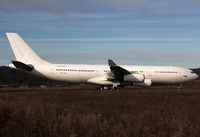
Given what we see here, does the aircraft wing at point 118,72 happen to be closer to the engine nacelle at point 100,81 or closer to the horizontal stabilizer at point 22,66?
the engine nacelle at point 100,81

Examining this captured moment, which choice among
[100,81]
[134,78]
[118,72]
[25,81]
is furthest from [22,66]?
[25,81]

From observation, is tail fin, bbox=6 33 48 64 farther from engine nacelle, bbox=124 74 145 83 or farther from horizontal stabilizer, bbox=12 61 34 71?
engine nacelle, bbox=124 74 145 83

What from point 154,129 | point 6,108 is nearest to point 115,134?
point 154,129

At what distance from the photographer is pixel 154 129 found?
8.34 metres

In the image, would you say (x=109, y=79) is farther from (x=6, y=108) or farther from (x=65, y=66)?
(x=6, y=108)

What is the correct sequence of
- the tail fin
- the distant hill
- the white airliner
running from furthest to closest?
1. the distant hill
2. the white airliner
3. the tail fin

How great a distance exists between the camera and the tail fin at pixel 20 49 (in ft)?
117

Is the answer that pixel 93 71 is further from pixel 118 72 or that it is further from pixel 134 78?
pixel 134 78

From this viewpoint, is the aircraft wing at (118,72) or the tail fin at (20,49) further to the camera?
the aircraft wing at (118,72)

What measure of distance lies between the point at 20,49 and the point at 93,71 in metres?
9.30

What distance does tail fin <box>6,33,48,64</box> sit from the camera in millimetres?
35719

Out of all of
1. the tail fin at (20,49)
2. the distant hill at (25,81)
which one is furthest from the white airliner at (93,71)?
the distant hill at (25,81)

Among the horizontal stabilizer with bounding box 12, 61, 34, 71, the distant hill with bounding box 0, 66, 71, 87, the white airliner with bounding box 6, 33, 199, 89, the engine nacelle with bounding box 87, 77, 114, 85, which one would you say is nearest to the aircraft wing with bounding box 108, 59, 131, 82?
the white airliner with bounding box 6, 33, 199, 89

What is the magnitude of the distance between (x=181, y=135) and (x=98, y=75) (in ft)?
102
